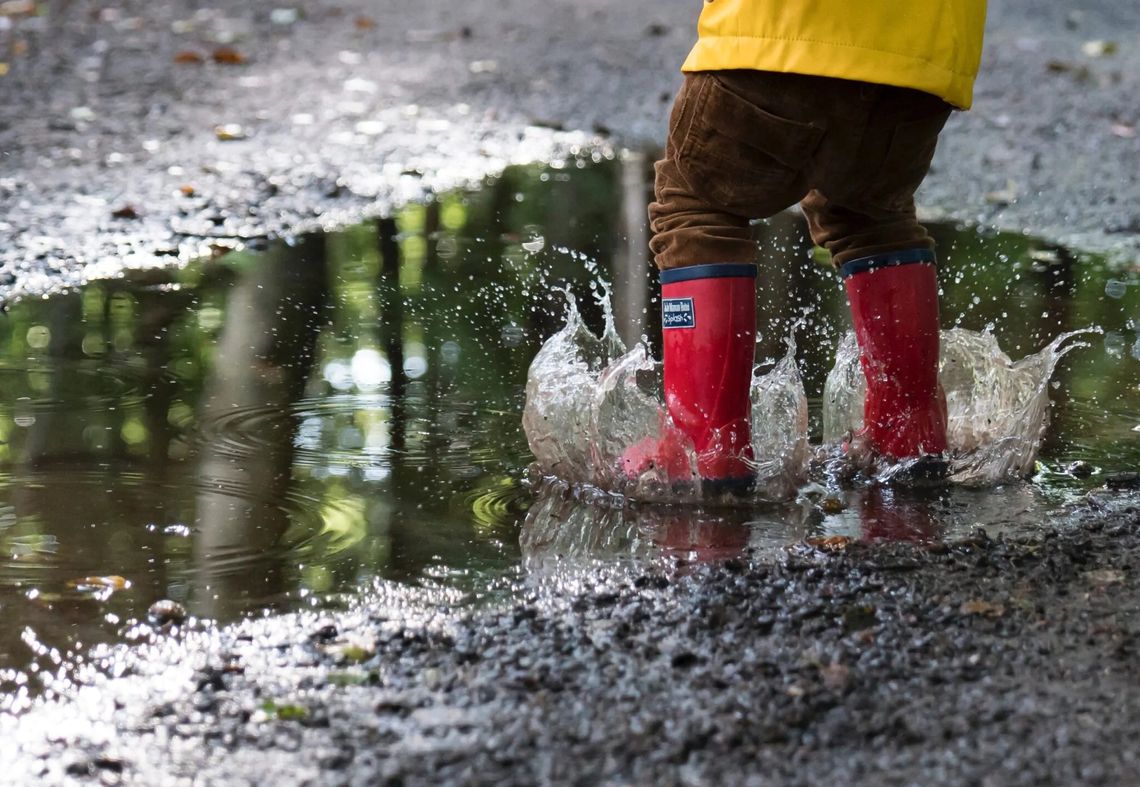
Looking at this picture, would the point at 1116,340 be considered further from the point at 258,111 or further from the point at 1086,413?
the point at 258,111

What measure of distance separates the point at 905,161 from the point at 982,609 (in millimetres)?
1003

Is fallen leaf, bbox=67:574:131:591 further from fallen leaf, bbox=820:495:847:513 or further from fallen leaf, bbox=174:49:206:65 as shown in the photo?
fallen leaf, bbox=174:49:206:65

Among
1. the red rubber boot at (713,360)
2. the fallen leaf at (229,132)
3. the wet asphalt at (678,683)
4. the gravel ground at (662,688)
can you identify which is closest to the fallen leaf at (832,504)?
the red rubber boot at (713,360)

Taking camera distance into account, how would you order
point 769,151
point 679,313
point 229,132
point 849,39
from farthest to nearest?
point 229,132, point 679,313, point 769,151, point 849,39

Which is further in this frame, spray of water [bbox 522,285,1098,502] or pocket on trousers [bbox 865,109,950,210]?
spray of water [bbox 522,285,1098,502]

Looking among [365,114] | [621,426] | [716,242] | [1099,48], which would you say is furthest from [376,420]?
[1099,48]

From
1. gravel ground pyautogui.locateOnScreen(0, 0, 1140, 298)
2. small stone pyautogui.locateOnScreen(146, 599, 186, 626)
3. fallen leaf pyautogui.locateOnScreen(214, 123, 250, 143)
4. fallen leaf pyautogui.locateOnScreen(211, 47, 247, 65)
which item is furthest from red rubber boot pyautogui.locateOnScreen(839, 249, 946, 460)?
fallen leaf pyautogui.locateOnScreen(211, 47, 247, 65)

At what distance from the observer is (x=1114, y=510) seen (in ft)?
10.2

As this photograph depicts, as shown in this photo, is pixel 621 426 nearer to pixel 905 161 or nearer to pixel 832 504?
pixel 832 504

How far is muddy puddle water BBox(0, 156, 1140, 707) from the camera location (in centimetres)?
283

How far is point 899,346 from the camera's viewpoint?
10.7 ft

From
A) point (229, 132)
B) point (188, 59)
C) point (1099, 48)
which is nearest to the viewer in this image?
point (229, 132)

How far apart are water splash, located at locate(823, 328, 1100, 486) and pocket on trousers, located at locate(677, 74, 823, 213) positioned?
0.63 m

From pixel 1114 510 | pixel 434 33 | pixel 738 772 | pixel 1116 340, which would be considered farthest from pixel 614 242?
pixel 434 33
